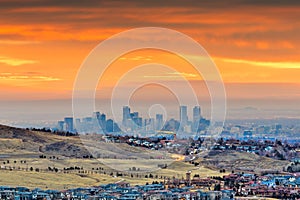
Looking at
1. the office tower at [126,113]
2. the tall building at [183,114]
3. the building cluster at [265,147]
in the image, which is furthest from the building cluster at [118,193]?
the building cluster at [265,147]

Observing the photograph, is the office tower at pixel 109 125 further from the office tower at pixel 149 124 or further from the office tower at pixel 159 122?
the office tower at pixel 159 122

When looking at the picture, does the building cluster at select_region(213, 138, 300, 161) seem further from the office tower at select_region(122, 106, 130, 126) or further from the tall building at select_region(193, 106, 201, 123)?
the office tower at select_region(122, 106, 130, 126)

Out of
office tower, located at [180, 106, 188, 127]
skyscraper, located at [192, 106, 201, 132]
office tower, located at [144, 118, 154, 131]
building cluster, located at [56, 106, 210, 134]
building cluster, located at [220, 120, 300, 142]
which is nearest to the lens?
office tower, located at [180, 106, 188, 127]

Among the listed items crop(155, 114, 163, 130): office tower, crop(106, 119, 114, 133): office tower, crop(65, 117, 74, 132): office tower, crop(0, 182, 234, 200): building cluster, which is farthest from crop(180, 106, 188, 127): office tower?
crop(65, 117, 74, 132): office tower

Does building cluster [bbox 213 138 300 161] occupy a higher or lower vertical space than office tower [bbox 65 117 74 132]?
lower

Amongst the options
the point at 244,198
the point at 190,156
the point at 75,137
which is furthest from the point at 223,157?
the point at 244,198

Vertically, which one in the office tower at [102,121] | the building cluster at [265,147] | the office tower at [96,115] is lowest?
the building cluster at [265,147]

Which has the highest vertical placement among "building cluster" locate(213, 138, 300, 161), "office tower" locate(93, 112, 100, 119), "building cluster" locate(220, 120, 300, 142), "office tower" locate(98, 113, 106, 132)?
"office tower" locate(93, 112, 100, 119)

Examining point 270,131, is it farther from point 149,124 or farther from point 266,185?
point 266,185

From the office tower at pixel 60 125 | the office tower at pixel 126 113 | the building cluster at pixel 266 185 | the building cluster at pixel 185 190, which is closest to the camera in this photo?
the building cluster at pixel 185 190
